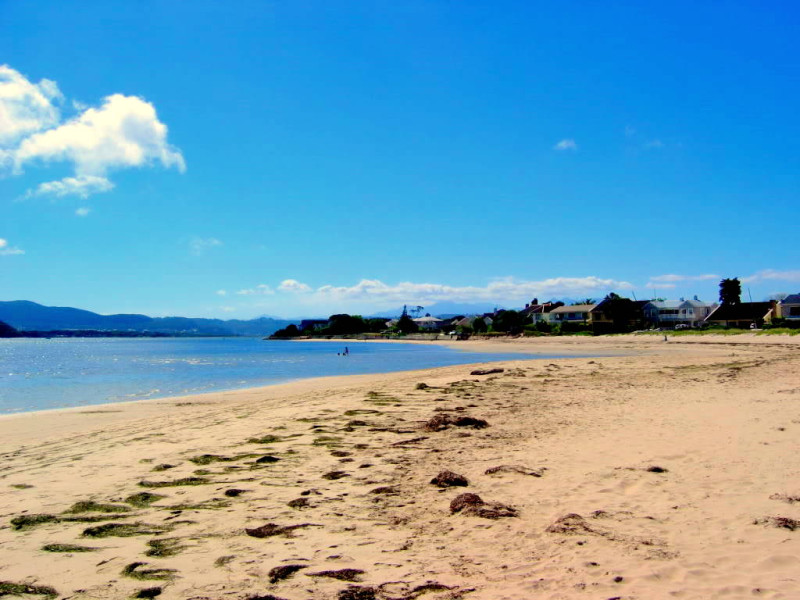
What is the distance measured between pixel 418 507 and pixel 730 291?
391 feet

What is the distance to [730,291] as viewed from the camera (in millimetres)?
105938

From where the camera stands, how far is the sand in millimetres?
4492

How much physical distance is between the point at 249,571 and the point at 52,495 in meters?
4.12

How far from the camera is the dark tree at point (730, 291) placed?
105 metres

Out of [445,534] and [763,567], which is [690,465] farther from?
[445,534]

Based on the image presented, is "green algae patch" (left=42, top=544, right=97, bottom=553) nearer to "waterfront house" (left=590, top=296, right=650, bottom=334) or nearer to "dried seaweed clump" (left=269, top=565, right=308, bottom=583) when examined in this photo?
"dried seaweed clump" (left=269, top=565, right=308, bottom=583)

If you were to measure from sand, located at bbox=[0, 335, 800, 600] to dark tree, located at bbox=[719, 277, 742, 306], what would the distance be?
108030 millimetres

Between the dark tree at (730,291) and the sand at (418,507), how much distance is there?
108030 mm

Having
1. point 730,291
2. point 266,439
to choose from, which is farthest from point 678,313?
point 266,439

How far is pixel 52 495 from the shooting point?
7137 millimetres

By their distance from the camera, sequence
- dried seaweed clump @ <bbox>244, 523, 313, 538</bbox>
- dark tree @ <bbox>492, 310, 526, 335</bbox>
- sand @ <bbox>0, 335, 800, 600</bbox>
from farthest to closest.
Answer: dark tree @ <bbox>492, 310, 526, 335</bbox>, dried seaweed clump @ <bbox>244, 523, 313, 538</bbox>, sand @ <bbox>0, 335, 800, 600</bbox>

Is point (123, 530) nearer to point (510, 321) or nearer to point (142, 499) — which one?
point (142, 499)

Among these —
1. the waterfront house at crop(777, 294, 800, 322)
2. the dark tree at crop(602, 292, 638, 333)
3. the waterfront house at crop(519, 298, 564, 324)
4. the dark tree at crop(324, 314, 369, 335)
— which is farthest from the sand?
the dark tree at crop(324, 314, 369, 335)

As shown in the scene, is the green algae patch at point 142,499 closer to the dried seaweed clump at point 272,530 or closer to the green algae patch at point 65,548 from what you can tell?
the green algae patch at point 65,548
